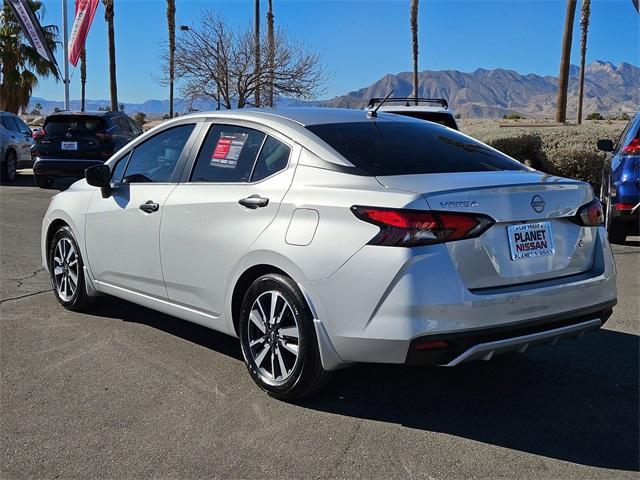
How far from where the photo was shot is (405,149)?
4.36 metres

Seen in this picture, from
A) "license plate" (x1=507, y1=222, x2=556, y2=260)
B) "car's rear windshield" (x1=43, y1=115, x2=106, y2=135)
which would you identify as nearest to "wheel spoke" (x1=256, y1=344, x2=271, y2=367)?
"license plate" (x1=507, y1=222, x2=556, y2=260)

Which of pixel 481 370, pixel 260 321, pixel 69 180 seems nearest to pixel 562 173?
pixel 481 370

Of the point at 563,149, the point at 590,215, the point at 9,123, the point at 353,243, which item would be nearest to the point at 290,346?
the point at 353,243

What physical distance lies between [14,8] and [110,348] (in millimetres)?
20206

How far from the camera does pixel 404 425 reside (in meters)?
3.77

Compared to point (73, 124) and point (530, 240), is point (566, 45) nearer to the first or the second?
point (73, 124)

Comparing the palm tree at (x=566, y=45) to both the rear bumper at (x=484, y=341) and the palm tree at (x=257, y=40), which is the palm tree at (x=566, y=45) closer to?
the palm tree at (x=257, y=40)

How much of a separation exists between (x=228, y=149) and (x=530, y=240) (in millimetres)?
2018

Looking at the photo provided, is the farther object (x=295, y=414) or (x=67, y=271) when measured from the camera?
(x=67, y=271)

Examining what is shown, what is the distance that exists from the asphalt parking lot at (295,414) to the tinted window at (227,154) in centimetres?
124

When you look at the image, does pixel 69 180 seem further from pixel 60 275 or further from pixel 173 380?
pixel 173 380

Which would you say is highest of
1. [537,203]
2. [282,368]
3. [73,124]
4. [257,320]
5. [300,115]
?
[73,124]

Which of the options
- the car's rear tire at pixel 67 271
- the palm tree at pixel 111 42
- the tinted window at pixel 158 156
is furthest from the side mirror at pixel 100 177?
the palm tree at pixel 111 42

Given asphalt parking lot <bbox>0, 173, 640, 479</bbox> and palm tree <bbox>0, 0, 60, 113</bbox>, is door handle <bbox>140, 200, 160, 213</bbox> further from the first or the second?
palm tree <bbox>0, 0, 60, 113</bbox>
